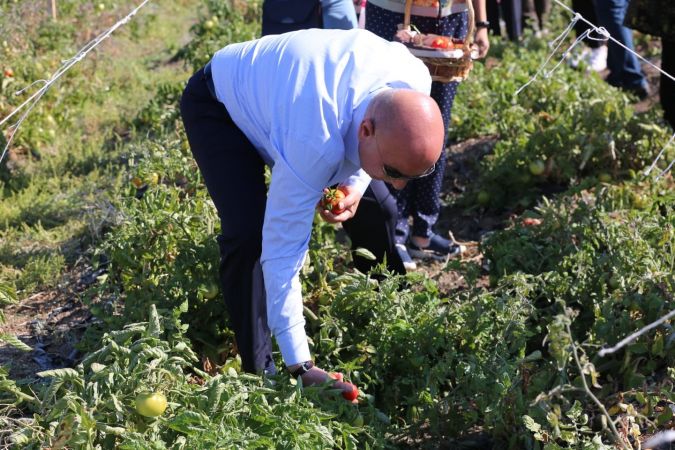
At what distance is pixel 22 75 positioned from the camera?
601 centimetres

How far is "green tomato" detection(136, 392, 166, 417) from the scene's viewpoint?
2389 millimetres

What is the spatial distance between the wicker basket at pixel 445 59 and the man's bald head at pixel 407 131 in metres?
1.34

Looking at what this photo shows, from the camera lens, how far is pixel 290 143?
250 centimetres

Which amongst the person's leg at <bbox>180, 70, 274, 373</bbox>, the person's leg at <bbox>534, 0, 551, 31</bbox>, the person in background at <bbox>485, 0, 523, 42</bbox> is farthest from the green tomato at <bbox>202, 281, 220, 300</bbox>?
the person's leg at <bbox>534, 0, 551, 31</bbox>

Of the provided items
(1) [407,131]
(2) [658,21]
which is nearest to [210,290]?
(1) [407,131]

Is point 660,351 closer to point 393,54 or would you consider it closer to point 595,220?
point 595,220

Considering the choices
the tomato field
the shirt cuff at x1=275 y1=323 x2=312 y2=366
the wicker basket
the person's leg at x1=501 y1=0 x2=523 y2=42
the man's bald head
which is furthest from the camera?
the person's leg at x1=501 y1=0 x2=523 y2=42

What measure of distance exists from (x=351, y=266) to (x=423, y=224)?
1.77ft

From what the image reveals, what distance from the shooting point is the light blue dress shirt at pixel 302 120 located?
250 centimetres

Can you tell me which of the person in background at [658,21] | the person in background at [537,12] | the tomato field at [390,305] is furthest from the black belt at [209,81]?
the person in background at [537,12]

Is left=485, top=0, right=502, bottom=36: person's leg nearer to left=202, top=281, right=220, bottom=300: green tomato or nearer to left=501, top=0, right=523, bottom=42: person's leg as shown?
left=501, top=0, right=523, bottom=42: person's leg

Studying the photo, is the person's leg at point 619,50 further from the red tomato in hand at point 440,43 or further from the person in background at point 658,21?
the red tomato in hand at point 440,43

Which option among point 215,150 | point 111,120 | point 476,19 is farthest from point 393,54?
point 111,120

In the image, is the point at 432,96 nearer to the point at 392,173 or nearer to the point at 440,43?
the point at 440,43
